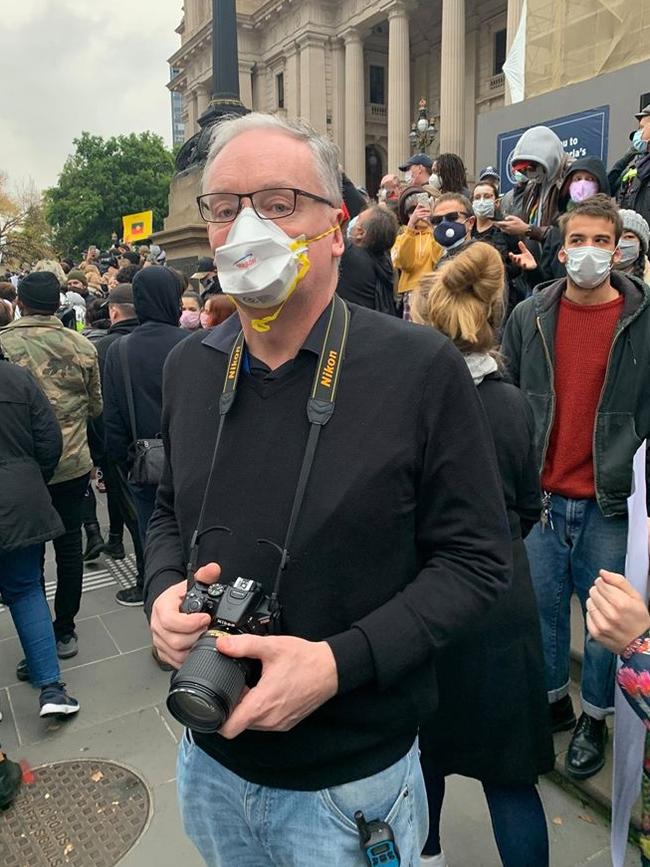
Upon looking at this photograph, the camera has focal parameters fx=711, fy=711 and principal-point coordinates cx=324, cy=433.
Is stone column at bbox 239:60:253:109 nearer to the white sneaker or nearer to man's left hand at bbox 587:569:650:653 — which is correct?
the white sneaker

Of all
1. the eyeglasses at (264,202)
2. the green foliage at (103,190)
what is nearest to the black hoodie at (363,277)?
the eyeglasses at (264,202)

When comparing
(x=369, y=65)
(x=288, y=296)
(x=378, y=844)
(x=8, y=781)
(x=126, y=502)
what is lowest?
(x=8, y=781)

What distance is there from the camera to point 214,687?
3.95ft

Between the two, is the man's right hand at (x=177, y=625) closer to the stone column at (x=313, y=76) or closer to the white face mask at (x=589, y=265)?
the white face mask at (x=589, y=265)

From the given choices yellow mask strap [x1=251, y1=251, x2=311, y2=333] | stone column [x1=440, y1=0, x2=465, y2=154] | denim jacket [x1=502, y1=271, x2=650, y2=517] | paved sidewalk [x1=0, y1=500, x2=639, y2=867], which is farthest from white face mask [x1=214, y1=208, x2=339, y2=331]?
stone column [x1=440, y1=0, x2=465, y2=154]

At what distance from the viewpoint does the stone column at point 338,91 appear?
45.8 meters

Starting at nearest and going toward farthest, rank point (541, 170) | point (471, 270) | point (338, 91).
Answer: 1. point (471, 270)
2. point (541, 170)
3. point (338, 91)

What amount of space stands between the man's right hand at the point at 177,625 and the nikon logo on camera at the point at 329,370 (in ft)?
1.38

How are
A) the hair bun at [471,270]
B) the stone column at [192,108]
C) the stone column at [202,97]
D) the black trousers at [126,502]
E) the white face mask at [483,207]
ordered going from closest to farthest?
the hair bun at [471,270], the black trousers at [126,502], the white face mask at [483,207], the stone column at [202,97], the stone column at [192,108]

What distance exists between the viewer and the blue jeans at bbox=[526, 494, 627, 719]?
2990mm

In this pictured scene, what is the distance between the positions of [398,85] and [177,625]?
44.9 meters

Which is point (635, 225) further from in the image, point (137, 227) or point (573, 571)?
point (137, 227)

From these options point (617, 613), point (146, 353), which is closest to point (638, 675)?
point (617, 613)

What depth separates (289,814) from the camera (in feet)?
4.80
